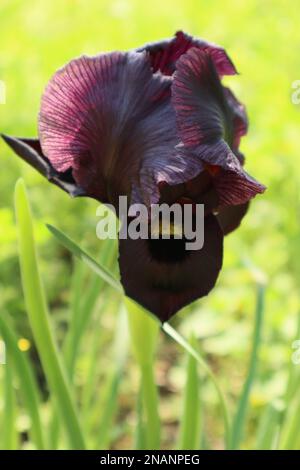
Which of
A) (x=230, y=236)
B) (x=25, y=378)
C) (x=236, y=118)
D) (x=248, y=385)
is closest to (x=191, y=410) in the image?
(x=248, y=385)

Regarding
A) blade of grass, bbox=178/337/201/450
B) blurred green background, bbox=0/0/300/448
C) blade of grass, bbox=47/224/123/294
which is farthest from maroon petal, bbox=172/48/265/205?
blurred green background, bbox=0/0/300/448

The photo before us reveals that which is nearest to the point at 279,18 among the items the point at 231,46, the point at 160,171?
the point at 231,46

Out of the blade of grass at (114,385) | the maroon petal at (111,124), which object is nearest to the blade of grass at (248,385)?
the blade of grass at (114,385)

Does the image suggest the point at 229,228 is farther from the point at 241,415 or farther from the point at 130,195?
the point at 241,415

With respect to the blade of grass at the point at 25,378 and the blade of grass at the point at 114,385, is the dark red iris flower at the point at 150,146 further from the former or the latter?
the blade of grass at the point at 114,385

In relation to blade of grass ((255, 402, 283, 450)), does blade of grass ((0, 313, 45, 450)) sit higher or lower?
higher

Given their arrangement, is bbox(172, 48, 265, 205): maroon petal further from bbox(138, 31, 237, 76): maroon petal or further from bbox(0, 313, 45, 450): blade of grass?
bbox(0, 313, 45, 450): blade of grass

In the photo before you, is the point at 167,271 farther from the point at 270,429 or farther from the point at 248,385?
the point at 270,429
